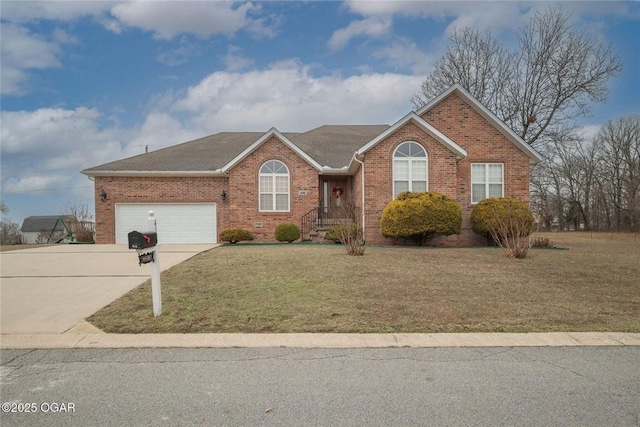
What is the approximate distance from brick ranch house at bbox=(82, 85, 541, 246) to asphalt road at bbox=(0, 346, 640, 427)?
1214cm

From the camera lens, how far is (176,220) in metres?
19.3

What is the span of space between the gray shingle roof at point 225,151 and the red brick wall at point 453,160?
352 centimetres

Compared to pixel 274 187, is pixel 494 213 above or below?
below

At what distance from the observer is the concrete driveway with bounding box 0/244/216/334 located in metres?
6.02

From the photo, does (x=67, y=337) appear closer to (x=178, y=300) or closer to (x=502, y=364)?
(x=178, y=300)

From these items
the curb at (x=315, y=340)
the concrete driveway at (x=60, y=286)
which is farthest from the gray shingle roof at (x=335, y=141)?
the curb at (x=315, y=340)

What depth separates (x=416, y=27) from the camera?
47.6 ft

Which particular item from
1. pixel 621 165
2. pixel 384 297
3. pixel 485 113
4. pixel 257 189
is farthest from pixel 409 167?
pixel 621 165

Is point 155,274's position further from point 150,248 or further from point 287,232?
point 287,232

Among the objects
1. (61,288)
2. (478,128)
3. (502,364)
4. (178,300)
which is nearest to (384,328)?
(502,364)

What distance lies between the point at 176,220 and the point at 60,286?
36.4 feet

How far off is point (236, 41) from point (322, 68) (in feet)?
11.4

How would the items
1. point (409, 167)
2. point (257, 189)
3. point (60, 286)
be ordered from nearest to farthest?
point (60, 286)
point (409, 167)
point (257, 189)

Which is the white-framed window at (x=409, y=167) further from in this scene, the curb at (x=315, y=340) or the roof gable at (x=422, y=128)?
the curb at (x=315, y=340)
